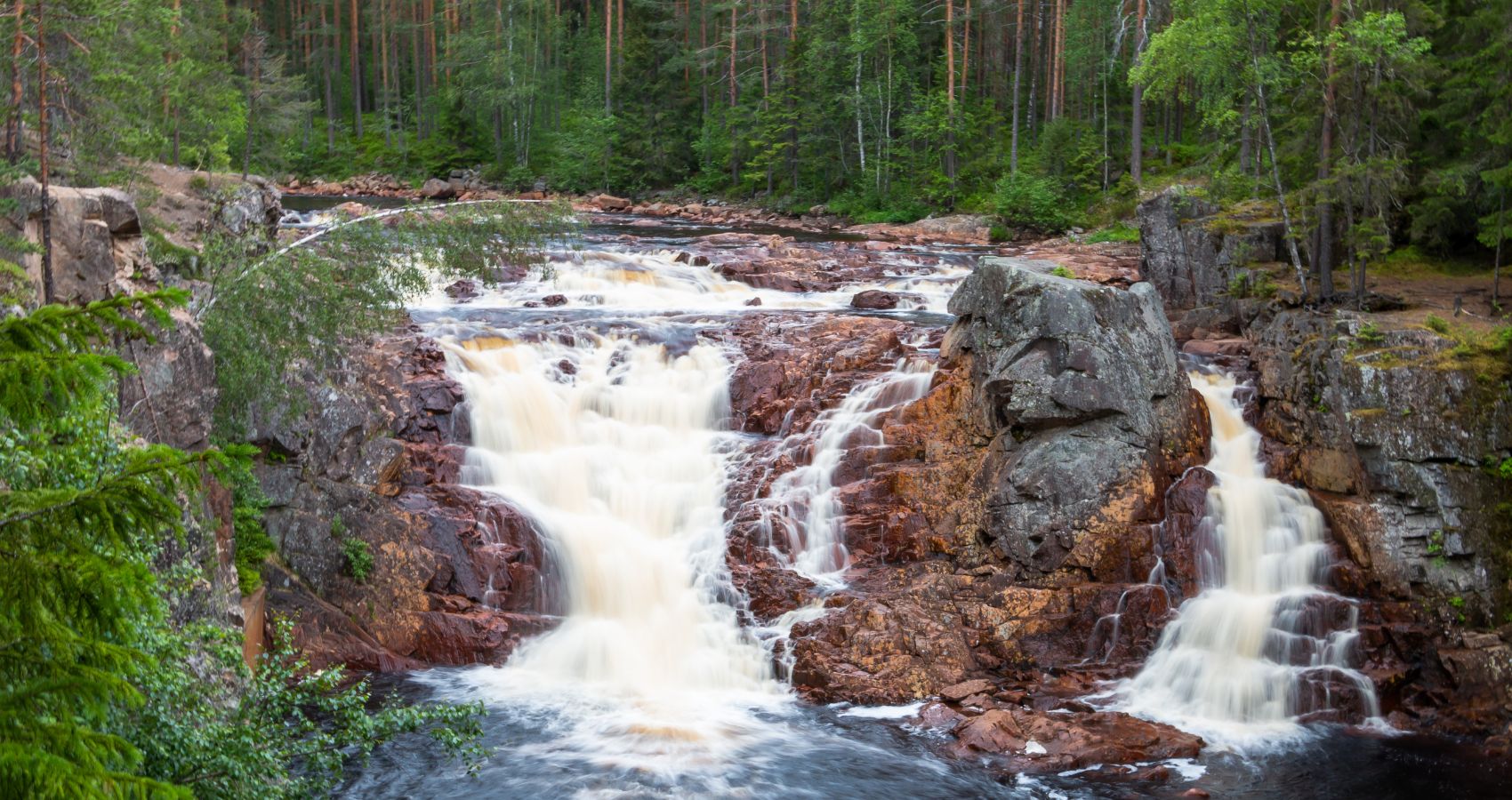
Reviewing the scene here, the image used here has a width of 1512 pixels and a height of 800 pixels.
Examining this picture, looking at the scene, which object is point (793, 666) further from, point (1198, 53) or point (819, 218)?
point (819, 218)

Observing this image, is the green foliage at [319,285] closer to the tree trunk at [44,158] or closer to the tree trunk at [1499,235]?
the tree trunk at [44,158]

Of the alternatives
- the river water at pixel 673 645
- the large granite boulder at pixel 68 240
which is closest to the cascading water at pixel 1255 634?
the river water at pixel 673 645

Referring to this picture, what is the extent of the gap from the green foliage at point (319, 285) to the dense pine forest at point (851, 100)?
124 inches

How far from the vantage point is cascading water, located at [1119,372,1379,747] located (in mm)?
16125

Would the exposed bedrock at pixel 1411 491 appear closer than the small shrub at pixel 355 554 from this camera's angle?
Yes

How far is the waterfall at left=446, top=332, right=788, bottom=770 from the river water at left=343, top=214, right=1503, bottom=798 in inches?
1.3

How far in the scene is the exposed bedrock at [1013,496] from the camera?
670 inches

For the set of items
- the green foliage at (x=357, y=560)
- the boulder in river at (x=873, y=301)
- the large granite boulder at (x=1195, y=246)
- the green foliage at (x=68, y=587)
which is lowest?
the green foliage at (x=357, y=560)

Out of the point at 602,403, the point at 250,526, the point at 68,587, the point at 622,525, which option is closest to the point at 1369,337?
the point at 622,525

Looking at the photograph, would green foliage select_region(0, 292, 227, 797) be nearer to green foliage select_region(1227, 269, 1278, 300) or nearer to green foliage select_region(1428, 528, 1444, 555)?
green foliage select_region(1428, 528, 1444, 555)

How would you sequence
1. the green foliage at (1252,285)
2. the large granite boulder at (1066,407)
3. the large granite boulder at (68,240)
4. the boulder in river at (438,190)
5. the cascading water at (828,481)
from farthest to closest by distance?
the boulder in river at (438,190)
the green foliage at (1252,285)
the cascading water at (828,481)
the large granite boulder at (1066,407)
the large granite boulder at (68,240)

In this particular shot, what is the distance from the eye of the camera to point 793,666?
54.7ft

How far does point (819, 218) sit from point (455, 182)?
73.5 feet

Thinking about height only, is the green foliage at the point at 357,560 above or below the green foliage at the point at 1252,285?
below
